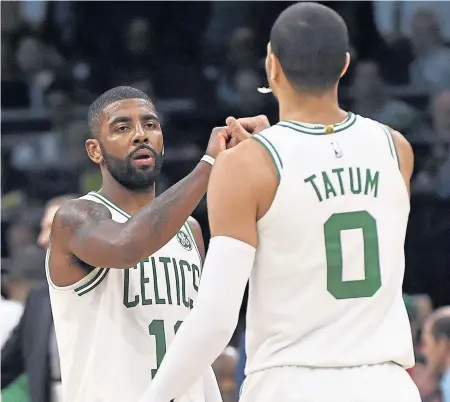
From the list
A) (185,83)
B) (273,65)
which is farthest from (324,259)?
(185,83)

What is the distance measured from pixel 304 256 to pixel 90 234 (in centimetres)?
109

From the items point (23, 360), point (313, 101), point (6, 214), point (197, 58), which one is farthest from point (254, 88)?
point (313, 101)

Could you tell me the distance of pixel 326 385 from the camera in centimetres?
320

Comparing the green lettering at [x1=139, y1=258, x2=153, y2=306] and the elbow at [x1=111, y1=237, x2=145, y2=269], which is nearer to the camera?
the elbow at [x1=111, y1=237, x2=145, y2=269]

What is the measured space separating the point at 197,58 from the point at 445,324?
14.5 ft

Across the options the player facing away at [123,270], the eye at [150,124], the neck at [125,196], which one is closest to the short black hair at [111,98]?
the player facing away at [123,270]

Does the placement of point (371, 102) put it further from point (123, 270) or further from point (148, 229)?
point (148, 229)

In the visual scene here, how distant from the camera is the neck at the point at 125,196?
14.3 feet

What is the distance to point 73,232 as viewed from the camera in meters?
4.12

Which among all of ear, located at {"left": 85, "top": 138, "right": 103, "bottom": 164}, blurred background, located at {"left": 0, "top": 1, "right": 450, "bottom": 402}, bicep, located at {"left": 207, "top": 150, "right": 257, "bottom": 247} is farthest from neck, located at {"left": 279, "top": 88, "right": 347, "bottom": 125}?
blurred background, located at {"left": 0, "top": 1, "right": 450, "bottom": 402}

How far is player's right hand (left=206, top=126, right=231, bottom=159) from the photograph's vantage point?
149 inches

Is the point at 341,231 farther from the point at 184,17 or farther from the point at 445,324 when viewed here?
the point at 184,17

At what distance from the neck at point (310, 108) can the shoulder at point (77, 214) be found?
106cm

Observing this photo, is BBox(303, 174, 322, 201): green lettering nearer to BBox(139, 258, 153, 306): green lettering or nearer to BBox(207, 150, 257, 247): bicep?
BBox(207, 150, 257, 247): bicep
